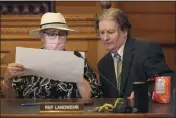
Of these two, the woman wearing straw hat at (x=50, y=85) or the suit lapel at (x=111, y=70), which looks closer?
→ the woman wearing straw hat at (x=50, y=85)

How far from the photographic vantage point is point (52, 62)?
6.51ft

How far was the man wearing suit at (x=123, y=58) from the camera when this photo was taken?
2648 millimetres

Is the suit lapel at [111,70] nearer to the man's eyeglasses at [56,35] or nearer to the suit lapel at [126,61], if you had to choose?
the suit lapel at [126,61]

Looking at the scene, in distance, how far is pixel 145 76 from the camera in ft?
8.80

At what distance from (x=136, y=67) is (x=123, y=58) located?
0.10 metres

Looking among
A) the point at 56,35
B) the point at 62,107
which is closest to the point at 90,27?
the point at 56,35

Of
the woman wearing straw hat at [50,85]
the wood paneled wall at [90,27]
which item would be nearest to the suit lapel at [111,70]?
the woman wearing straw hat at [50,85]

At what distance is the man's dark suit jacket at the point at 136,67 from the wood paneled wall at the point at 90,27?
0.94 metres

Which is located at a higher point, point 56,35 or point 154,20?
point 154,20

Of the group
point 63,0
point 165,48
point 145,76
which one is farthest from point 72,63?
point 165,48

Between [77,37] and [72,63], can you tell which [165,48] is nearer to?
[77,37]

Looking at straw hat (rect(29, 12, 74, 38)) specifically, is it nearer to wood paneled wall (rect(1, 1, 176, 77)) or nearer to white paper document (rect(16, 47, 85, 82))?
white paper document (rect(16, 47, 85, 82))

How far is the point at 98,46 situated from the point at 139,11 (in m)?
0.87

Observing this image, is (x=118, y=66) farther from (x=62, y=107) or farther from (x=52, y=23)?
(x=62, y=107)
